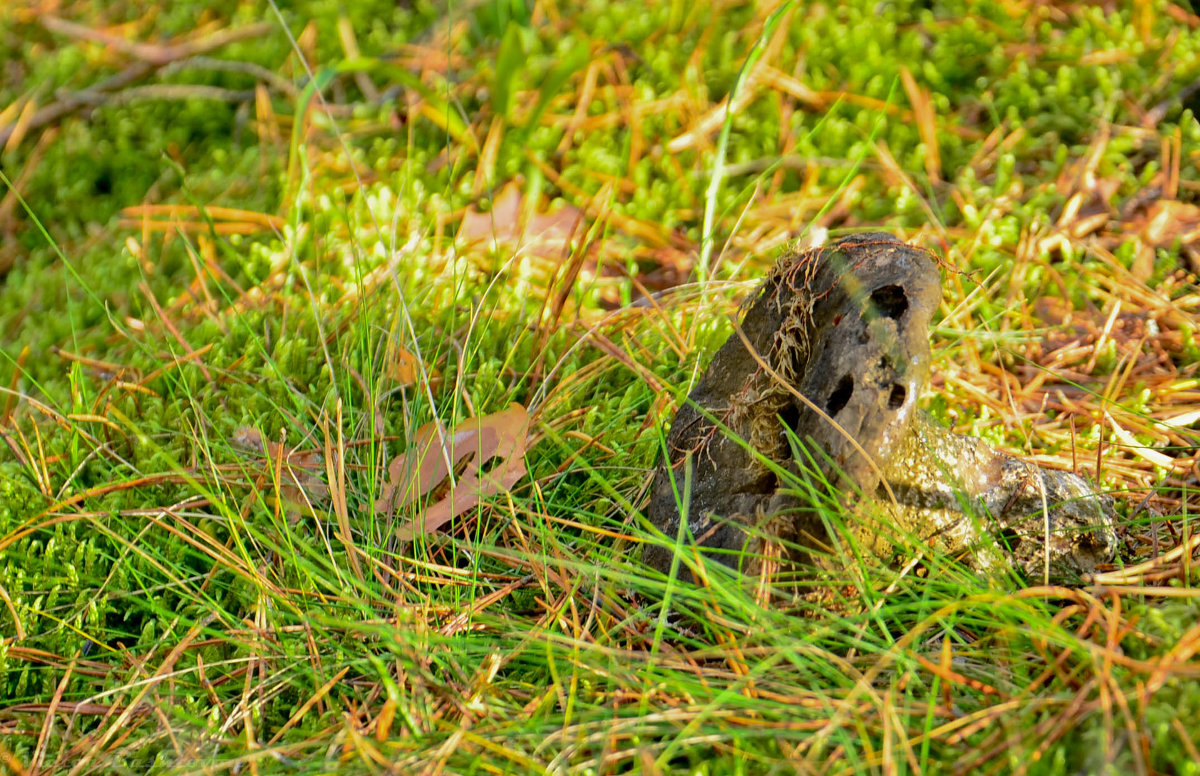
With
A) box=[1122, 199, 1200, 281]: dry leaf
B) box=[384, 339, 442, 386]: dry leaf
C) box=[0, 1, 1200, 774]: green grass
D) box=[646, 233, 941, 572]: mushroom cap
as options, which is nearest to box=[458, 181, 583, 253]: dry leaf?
box=[0, 1, 1200, 774]: green grass

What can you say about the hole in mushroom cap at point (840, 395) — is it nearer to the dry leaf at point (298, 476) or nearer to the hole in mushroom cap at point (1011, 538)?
the hole in mushroom cap at point (1011, 538)

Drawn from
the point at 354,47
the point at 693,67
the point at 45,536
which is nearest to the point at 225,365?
the point at 45,536

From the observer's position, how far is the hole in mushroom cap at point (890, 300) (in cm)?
159

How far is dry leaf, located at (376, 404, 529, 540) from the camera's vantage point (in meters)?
1.92

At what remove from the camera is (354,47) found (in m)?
3.80

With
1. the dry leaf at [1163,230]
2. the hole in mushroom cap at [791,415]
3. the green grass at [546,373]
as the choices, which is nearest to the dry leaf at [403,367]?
the green grass at [546,373]

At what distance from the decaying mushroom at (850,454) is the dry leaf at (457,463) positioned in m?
0.35

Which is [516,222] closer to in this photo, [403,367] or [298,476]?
[403,367]

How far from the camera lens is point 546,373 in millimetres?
2422

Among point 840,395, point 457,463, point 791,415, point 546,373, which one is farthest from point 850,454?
point 546,373

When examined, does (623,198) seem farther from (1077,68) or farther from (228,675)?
(228,675)

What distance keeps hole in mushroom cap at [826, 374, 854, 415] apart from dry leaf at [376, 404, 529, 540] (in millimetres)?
693

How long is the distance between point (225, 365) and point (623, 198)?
1507mm

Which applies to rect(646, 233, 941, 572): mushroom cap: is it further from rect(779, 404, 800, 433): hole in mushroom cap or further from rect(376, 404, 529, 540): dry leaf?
rect(376, 404, 529, 540): dry leaf
